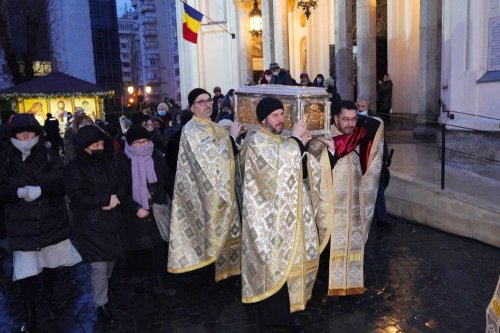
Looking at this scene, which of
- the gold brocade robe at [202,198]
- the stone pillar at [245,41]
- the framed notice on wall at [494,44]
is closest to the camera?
the gold brocade robe at [202,198]

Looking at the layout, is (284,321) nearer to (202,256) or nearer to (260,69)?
(202,256)

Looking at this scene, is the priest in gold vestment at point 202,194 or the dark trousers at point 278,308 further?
the priest in gold vestment at point 202,194

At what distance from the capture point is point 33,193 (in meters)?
4.44

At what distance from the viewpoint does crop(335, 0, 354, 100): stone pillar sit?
13930 mm

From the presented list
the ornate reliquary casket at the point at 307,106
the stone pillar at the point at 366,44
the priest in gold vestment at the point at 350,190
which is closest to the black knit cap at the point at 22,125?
the ornate reliquary casket at the point at 307,106

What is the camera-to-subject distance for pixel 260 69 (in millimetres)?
22562

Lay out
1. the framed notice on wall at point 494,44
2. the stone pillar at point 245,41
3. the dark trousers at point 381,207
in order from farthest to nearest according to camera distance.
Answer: the stone pillar at point 245,41 → the framed notice on wall at point 494,44 → the dark trousers at point 381,207

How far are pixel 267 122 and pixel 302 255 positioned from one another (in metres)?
1.19

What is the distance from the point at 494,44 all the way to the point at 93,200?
782 cm

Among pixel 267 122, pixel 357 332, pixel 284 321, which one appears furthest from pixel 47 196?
pixel 357 332

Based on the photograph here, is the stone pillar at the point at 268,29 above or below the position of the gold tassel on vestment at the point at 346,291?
above

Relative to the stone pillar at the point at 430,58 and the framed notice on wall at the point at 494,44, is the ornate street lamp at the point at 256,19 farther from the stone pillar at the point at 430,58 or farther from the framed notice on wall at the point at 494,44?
the framed notice on wall at the point at 494,44

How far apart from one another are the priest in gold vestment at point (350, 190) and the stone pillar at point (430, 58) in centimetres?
688

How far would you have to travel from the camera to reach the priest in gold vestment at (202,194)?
5117 millimetres
